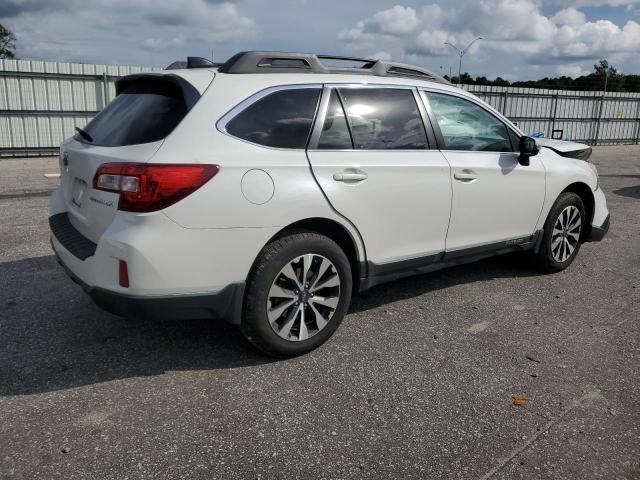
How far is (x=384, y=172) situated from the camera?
3.64 m

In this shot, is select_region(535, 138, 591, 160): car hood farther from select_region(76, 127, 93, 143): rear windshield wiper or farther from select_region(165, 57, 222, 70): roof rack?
select_region(76, 127, 93, 143): rear windshield wiper

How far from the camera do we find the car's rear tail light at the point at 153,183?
2801 mm

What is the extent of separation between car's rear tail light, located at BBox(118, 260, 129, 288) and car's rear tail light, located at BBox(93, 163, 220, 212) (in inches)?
10.9

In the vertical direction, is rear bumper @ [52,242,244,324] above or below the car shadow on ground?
above

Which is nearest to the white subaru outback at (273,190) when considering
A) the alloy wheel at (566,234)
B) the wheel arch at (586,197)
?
the alloy wheel at (566,234)

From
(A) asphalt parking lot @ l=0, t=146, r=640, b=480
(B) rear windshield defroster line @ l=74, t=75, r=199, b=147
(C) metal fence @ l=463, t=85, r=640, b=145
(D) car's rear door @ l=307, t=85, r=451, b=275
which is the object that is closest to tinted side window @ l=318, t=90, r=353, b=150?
(D) car's rear door @ l=307, t=85, r=451, b=275

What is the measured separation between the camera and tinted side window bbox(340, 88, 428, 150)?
363cm

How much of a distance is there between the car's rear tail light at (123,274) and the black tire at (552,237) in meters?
3.73

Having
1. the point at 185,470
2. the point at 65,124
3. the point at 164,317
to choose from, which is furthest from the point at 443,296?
the point at 65,124

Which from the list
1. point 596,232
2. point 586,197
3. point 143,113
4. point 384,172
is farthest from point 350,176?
point 596,232

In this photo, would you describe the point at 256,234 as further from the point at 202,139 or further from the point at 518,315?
the point at 518,315

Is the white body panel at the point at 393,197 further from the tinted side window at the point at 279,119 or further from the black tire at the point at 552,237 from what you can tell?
the black tire at the point at 552,237

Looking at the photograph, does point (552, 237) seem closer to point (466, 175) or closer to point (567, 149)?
point (567, 149)

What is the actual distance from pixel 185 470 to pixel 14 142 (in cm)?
1429
